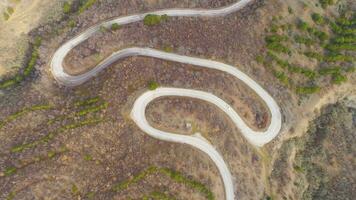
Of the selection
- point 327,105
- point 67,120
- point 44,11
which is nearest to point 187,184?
point 67,120

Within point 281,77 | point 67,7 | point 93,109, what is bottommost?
point 93,109

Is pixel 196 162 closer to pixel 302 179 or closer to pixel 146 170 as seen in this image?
pixel 146 170

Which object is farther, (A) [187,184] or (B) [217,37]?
(B) [217,37]

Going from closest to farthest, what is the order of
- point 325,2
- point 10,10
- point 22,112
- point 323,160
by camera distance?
point 22,112
point 323,160
point 10,10
point 325,2

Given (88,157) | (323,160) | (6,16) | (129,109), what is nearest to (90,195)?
(88,157)

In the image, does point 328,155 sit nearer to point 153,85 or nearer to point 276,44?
point 276,44

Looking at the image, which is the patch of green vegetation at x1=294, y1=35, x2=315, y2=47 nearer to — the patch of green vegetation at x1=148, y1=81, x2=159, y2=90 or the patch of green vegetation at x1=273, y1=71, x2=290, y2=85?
the patch of green vegetation at x1=273, y1=71, x2=290, y2=85

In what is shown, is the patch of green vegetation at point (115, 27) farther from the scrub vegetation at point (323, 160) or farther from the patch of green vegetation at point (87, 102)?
the scrub vegetation at point (323, 160)
